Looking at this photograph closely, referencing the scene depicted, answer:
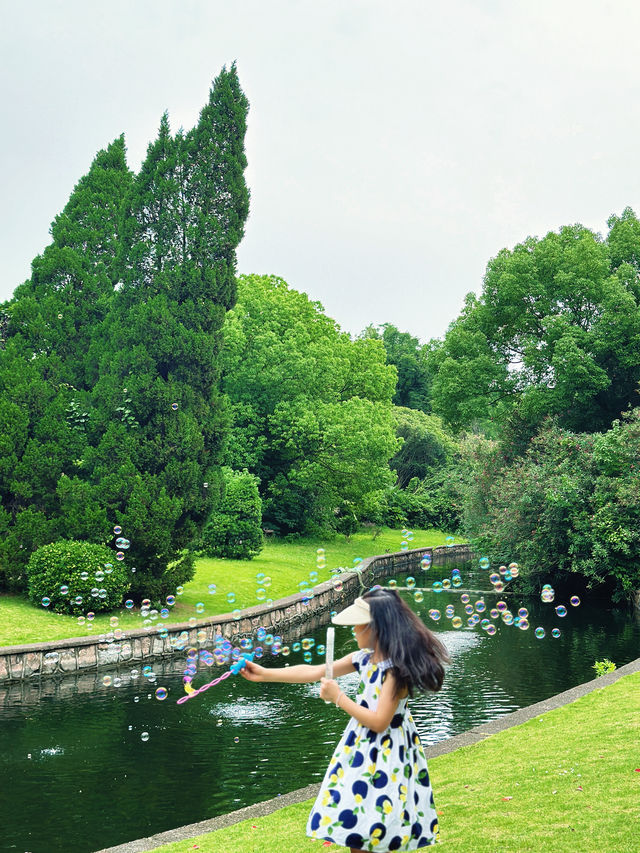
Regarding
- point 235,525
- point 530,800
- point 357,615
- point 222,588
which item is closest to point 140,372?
point 222,588

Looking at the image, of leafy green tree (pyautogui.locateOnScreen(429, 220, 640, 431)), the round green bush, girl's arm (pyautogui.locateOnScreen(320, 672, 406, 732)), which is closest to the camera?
girl's arm (pyautogui.locateOnScreen(320, 672, 406, 732))

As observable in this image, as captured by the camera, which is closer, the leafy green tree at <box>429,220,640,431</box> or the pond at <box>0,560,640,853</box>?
the pond at <box>0,560,640,853</box>

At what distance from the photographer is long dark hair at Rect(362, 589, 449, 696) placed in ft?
12.3

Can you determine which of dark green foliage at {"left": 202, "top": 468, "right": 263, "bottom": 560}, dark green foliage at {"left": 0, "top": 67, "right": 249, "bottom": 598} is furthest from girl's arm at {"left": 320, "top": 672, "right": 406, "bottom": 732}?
dark green foliage at {"left": 202, "top": 468, "right": 263, "bottom": 560}

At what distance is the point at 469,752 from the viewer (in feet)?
29.8

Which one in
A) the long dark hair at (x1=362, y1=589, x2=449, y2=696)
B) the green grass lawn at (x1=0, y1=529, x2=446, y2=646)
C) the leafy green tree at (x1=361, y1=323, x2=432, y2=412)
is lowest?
the green grass lawn at (x1=0, y1=529, x2=446, y2=646)

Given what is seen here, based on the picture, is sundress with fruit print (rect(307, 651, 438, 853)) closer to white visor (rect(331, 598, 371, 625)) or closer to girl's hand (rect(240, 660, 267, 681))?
white visor (rect(331, 598, 371, 625))

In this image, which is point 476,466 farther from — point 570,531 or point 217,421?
point 217,421

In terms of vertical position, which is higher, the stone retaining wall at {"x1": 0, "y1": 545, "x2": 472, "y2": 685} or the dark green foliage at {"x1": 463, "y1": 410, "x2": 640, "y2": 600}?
the dark green foliage at {"x1": 463, "y1": 410, "x2": 640, "y2": 600}

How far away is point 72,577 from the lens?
16.8m

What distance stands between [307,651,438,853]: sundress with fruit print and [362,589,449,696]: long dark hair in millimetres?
100

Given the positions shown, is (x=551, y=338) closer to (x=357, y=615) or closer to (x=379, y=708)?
(x=357, y=615)

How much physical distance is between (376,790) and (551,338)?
23.6 meters

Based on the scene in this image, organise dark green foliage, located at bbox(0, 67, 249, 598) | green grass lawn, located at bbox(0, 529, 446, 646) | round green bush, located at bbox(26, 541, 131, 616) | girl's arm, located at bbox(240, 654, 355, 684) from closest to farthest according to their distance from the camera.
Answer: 1. girl's arm, located at bbox(240, 654, 355, 684)
2. green grass lawn, located at bbox(0, 529, 446, 646)
3. round green bush, located at bbox(26, 541, 131, 616)
4. dark green foliage, located at bbox(0, 67, 249, 598)
